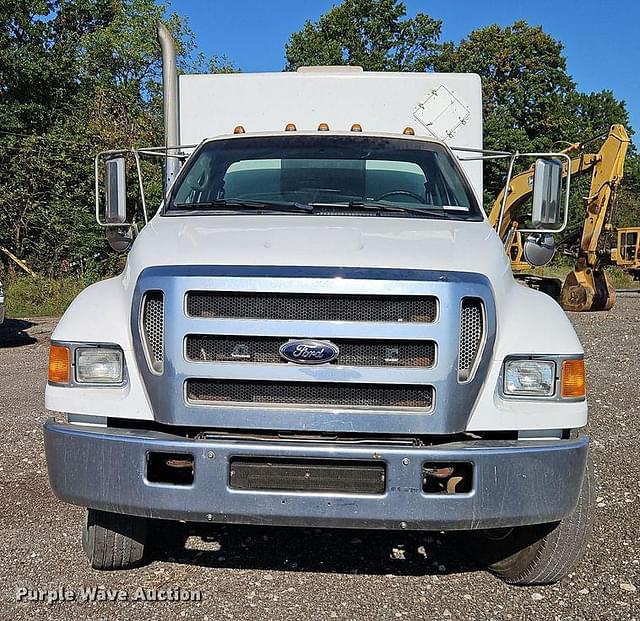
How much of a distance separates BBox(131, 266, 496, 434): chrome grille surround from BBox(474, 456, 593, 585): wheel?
843mm

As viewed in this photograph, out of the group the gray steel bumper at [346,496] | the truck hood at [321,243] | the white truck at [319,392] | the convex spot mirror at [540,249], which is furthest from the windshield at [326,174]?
the gray steel bumper at [346,496]

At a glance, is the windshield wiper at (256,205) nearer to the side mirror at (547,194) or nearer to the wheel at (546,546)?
the side mirror at (547,194)

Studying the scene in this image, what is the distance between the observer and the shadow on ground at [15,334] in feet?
41.3

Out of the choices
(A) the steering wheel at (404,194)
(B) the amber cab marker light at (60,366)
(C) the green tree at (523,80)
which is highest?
(C) the green tree at (523,80)

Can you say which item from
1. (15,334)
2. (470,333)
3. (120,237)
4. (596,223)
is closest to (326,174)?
(120,237)

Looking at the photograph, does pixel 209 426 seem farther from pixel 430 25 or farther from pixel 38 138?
pixel 430 25

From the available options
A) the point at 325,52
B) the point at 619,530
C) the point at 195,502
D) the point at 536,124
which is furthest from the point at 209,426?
the point at 325,52

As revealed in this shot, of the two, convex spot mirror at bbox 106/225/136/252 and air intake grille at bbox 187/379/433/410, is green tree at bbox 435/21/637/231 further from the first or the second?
air intake grille at bbox 187/379/433/410

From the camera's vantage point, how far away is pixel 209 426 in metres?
3.27

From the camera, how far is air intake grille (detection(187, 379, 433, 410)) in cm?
326

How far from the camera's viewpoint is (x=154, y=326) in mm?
3332

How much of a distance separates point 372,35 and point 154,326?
1764 inches

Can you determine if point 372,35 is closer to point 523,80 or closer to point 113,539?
point 523,80

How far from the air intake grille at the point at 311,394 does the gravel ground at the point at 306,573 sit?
38.8 inches
